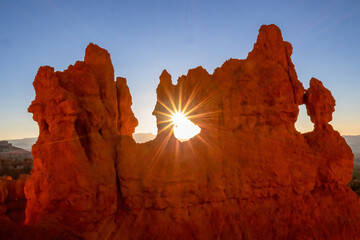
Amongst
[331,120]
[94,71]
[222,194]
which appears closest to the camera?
[222,194]

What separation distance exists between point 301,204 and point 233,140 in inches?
159

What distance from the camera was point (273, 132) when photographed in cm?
1112

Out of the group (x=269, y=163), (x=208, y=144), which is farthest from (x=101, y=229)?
(x=269, y=163)

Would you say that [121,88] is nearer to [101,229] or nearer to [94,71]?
[94,71]

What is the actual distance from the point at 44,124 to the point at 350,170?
538 inches

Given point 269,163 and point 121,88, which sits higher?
point 121,88

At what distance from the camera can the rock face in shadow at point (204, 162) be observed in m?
9.61

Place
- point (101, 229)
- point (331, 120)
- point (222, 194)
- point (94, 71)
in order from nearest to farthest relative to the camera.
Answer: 1. point (101, 229)
2. point (222, 194)
3. point (94, 71)
4. point (331, 120)

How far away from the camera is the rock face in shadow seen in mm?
9609

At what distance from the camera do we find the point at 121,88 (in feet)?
42.0

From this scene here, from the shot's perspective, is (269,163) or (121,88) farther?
(121,88)

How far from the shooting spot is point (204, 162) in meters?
11.1

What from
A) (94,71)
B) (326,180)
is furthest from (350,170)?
(94,71)

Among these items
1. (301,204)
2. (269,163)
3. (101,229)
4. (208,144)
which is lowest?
(101,229)
